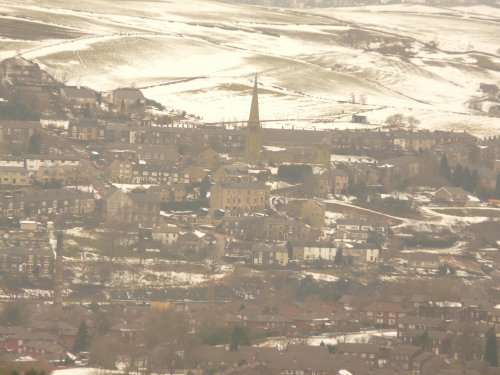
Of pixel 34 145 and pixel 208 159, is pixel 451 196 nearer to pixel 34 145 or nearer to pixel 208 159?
pixel 208 159

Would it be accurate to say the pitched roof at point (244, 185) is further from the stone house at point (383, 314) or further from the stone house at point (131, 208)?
the stone house at point (383, 314)

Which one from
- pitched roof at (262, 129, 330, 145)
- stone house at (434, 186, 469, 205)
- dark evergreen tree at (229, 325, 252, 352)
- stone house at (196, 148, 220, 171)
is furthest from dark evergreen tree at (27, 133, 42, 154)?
dark evergreen tree at (229, 325, 252, 352)

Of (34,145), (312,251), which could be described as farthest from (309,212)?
(34,145)

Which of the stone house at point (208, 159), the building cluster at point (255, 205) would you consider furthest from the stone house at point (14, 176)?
the stone house at point (208, 159)

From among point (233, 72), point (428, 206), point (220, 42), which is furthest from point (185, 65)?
point (428, 206)

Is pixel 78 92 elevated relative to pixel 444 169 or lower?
elevated

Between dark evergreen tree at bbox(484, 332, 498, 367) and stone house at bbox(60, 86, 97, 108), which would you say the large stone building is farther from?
dark evergreen tree at bbox(484, 332, 498, 367)

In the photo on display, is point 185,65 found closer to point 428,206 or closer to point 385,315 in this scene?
point 428,206
